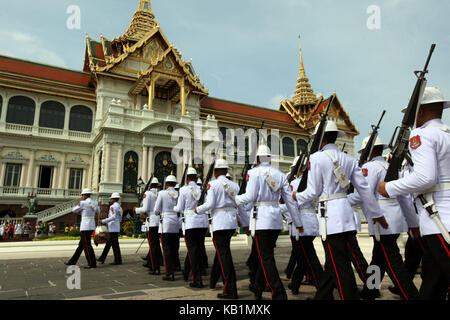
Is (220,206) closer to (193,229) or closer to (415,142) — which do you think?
(193,229)

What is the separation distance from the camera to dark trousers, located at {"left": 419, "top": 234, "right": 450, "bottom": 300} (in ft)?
7.43

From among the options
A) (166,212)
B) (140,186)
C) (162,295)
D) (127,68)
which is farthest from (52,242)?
(127,68)

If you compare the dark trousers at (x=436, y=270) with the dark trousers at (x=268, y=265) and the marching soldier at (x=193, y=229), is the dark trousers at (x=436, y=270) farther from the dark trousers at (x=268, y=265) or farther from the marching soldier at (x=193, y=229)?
the marching soldier at (x=193, y=229)

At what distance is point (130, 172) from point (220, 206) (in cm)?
1808

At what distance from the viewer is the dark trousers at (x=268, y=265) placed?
3.55m

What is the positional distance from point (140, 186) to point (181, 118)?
25.6 feet

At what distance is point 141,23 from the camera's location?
30734 millimetres

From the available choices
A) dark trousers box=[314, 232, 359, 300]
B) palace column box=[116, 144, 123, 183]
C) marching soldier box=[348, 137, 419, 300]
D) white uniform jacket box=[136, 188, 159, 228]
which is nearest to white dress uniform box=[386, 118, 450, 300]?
dark trousers box=[314, 232, 359, 300]

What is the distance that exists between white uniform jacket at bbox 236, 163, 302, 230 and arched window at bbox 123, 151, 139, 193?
18605 millimetres

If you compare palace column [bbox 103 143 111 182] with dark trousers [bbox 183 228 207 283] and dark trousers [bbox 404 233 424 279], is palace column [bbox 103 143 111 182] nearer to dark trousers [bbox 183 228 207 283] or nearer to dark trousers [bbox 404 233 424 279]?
dark trousers [bbox 183 228 207 283]

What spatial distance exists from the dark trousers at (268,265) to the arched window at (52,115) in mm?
26163

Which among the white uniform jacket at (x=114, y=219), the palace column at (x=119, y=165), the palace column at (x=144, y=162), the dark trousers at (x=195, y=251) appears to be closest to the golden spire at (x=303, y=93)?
the palace column at (x=144, y=162)

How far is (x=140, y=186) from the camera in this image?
58.7 feet

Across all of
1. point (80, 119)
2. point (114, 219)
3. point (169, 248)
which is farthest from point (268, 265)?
point (80, 119)
